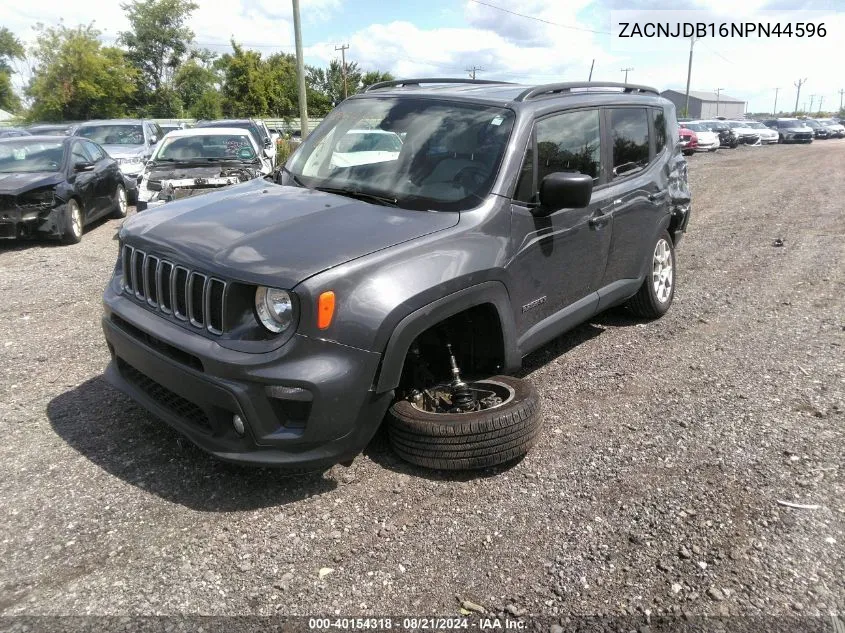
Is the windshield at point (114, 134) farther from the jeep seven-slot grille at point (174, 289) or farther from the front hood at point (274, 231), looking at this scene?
the jeep seven-slot grille at point (174, 289)

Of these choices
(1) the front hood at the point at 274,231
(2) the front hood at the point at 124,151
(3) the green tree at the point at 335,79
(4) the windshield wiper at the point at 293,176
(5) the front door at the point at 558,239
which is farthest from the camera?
(3) the green tree at the point at 335,79

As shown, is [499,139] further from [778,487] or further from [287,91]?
[287,91]

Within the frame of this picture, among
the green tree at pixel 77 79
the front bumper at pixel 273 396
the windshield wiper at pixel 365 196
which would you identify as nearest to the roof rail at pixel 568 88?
the windshield wiper at pixel 365 196

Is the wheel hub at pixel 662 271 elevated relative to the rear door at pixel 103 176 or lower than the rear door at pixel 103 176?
lower

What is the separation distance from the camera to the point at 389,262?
3.06m

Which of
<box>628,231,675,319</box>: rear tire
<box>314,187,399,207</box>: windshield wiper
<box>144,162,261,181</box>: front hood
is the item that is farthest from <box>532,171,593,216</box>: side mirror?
<box>144,162,261,181</box>: front hood

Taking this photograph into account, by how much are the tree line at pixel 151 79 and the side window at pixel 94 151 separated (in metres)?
33.1

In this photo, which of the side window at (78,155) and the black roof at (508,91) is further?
the side window at (78,155)

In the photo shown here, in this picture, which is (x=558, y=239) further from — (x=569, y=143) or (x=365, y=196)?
(x=365, y=196)

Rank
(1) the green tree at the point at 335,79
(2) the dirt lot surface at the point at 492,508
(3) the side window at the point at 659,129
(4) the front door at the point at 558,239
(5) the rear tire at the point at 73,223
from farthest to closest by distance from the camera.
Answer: (1) the green tree at the point at 335,79, (5) the rear tire at the point at 73,223, (3) the side window at the point at 659,129, (4) the front door at the point at 558,239, (2) the dirt lot surface at the point at 492,508

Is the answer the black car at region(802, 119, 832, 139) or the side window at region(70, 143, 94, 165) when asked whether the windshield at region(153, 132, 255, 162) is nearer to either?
the side window at region(70, 143, 94, 165)

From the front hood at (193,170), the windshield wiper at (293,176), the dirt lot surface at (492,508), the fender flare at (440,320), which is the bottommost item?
the dirt lot surface at (492,508)

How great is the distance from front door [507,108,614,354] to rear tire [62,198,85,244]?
7.61m

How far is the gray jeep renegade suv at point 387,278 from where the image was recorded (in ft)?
9.55
